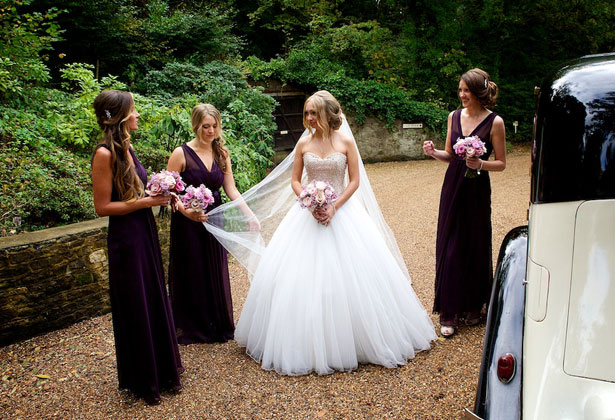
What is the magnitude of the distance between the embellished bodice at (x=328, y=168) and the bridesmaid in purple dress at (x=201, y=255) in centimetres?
84

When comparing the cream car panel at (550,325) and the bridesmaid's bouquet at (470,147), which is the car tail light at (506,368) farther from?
the bridesmaid's bouquet at (470,147)

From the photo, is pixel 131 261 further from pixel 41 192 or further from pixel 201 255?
pixel 41 192

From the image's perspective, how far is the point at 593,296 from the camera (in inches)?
77.4

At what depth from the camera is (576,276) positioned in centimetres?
203

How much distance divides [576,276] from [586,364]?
348 millimetres

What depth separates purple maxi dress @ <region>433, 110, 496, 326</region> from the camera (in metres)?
4.55

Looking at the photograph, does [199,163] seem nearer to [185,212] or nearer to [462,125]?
[185,212]

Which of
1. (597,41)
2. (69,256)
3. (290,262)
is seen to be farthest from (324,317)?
(597,41)

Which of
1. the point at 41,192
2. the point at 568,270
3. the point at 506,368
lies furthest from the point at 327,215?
the point at 41,192

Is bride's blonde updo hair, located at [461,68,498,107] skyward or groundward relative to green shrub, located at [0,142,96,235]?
skyward

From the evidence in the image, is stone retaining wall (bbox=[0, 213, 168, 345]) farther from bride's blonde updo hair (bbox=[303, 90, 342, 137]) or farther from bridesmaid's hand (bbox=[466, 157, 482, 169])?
bridesmaid's hand (bbox=[466, 157, 482, 169])

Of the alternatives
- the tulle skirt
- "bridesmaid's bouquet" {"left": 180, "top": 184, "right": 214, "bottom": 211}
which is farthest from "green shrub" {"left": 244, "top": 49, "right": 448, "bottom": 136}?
"bridesmaid's bouquet" {"left": 180, "top": 184, "right": 214, "bottom": 211}

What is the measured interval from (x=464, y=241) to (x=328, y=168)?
1.46m

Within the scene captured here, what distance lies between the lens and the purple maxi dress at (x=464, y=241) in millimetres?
4551
